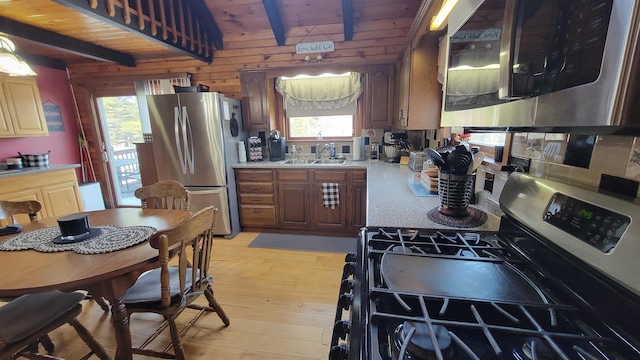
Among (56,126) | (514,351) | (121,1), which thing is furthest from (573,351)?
(56,126)

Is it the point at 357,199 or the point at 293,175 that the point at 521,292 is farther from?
the point at 293,175

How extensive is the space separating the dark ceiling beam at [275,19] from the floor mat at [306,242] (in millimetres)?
2487

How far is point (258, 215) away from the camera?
3324 mm

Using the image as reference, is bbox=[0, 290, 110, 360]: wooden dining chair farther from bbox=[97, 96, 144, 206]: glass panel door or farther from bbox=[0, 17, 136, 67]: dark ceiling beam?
bbox=[97, 96, 144, 206]: glass panel door

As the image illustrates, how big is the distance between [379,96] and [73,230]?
3.06 meters

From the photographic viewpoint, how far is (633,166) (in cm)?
56

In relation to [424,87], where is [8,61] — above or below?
above

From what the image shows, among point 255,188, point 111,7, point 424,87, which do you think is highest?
point 111,7

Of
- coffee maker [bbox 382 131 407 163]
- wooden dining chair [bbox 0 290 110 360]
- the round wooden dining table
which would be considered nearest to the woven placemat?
the round wooden dining table

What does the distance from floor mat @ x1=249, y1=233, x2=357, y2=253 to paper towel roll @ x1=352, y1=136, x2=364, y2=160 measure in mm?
1063

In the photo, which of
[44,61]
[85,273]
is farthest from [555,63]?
[44,61]

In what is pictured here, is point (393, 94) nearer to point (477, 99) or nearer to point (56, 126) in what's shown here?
point (477, 99)

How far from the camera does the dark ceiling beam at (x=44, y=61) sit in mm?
3391

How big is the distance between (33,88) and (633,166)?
5.19 metres
